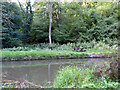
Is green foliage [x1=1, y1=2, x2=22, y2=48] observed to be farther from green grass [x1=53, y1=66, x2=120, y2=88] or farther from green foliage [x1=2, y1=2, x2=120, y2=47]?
green grass [x1=53, y1=66, x2=120, y2=88]

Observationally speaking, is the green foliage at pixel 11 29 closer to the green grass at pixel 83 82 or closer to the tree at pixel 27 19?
the tree at pixel 27 19

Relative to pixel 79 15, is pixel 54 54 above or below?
below

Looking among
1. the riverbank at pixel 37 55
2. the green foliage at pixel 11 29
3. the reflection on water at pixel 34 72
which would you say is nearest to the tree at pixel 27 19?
the green foliage at pixel 11 29

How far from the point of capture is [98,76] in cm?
292

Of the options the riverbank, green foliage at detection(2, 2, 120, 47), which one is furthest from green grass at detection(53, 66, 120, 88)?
green foliage at detection(2, 2, 120, 47)

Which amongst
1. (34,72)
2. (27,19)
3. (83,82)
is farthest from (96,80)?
(27,19)

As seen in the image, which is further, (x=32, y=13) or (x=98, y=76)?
(x=32, y=13)

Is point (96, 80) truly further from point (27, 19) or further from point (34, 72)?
point (27, 19)

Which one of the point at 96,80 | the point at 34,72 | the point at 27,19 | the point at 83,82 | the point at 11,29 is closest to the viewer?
the point at 83,82

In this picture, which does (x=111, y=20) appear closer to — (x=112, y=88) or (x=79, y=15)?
(x=79, y=15)

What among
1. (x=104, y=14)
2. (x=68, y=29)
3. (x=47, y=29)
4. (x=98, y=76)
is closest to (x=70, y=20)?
(x=68, y=29)

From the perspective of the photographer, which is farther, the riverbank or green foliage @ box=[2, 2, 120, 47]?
green foliage @ box=[2, 2, 120, 47]

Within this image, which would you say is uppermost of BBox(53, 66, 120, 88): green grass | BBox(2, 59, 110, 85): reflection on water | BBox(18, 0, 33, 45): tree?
BBox(18, 0, 33, 45): tree

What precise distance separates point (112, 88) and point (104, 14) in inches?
650
